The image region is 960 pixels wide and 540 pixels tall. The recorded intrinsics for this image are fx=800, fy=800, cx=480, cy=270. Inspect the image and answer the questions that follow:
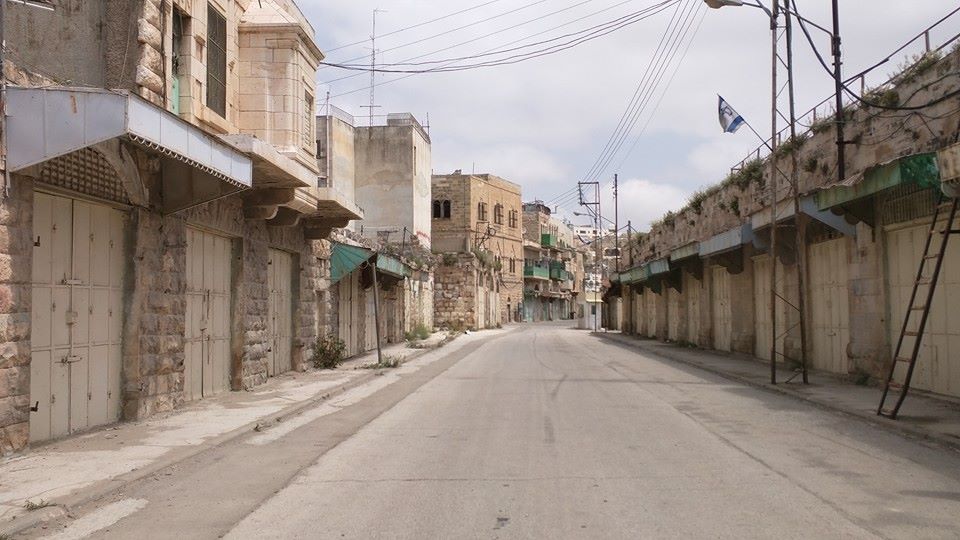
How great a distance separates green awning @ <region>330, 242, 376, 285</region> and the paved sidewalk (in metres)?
9.73

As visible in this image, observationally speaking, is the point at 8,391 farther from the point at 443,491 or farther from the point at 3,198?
the point at 443,491

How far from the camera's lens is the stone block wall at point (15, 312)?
324 inches

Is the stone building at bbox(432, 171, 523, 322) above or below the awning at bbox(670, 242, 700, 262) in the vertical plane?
above

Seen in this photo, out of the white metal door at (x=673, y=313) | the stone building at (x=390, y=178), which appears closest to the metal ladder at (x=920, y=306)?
the white metal door at (x=673, y=313)

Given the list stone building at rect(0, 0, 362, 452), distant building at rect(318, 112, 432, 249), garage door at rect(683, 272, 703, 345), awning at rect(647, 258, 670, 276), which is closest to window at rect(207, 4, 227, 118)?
stone building at rect(0, 0, 362, 452)

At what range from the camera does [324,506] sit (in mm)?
6656

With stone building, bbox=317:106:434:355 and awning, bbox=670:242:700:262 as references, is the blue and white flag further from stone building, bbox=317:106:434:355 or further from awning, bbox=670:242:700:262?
stone building, bbox=317:106:434:355

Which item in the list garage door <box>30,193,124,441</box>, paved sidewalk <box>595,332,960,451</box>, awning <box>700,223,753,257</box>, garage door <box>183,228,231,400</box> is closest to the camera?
garage door <box>30,193,124,441</box>

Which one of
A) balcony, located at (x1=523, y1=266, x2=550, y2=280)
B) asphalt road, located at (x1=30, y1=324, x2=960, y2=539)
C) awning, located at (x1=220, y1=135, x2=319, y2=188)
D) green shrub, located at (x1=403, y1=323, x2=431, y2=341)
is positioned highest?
balcony, located at (x1=523, y1=266, x2=550, y2=280)

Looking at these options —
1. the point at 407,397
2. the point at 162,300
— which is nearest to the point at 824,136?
the point at 407,397

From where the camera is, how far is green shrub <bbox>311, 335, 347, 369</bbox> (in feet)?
68.5

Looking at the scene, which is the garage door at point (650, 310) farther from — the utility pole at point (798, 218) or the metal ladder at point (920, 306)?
the metal ladder at point (920, 306)

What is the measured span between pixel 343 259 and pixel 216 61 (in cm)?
854

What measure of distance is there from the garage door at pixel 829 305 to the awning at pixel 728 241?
2.03 metres
